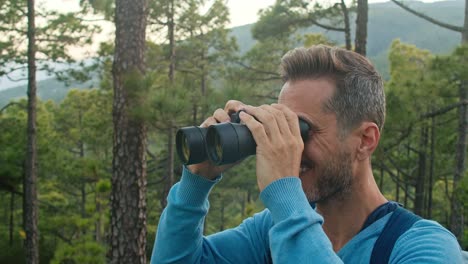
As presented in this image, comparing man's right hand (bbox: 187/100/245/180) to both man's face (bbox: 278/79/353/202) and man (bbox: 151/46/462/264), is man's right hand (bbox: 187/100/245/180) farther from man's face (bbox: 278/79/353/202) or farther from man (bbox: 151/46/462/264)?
man's face (bbox: 278/79/353/202)

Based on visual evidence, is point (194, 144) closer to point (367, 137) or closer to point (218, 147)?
point (218, 147)

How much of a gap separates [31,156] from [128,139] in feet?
22.1

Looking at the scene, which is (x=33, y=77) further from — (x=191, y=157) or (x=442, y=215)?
(x=442, y=215)

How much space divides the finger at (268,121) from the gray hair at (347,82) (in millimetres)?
210

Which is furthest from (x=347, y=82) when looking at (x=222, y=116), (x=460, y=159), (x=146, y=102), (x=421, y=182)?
(x=421, y=182)

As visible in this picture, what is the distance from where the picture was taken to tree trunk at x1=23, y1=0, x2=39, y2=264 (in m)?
10.0

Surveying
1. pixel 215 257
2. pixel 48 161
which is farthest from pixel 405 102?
pixel 48 161

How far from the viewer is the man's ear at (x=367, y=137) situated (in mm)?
1369

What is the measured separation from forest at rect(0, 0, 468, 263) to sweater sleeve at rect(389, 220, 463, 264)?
3.24 metres

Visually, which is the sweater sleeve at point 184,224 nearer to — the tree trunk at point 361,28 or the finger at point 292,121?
the finger at point 292,121

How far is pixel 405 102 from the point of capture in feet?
25.7

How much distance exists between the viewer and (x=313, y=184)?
1336 mm

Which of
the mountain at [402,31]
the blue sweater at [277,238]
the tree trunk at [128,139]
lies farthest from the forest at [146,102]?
the mountain at [402,31]

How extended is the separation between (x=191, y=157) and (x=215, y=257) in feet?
1.27
